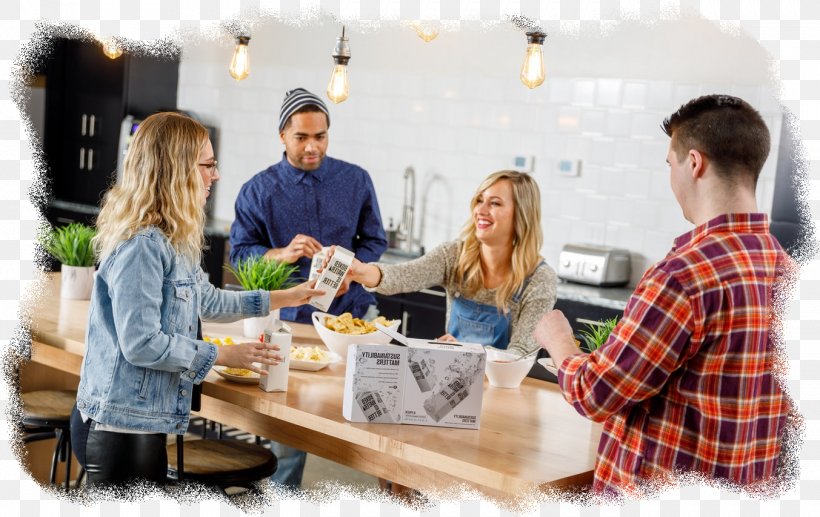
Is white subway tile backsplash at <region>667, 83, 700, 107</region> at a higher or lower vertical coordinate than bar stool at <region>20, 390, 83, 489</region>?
higher

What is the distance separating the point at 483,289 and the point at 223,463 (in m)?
1.07

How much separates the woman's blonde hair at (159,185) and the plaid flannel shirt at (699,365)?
108cm

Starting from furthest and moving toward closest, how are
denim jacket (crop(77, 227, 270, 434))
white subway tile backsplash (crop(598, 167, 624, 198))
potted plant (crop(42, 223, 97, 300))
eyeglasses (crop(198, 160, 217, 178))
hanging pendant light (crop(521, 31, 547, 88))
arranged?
white subway tile backsplash (crop(598, 167, 624, 198)) < potted plant (crop(42, 223, 97, 300)) < hanging pendant light (crop(521, 31, 547, 88)) < eyeglasses (crop(198, 160, 217, 178)) < denim jacket (crop(77, 227, 270, 434))

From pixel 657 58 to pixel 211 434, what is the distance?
3129 millimetres

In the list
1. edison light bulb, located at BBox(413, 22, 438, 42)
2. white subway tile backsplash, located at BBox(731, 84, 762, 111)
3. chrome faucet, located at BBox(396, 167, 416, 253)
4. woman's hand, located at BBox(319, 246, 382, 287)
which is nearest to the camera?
edison light bulb, located at BBox(413, 22, 438, 42)

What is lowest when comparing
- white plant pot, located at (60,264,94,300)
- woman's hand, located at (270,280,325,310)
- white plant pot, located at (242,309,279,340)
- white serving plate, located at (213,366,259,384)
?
white serving plate, located at (213,366,259,384)

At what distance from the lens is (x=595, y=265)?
16.4ft

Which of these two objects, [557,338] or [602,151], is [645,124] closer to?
[602,151]

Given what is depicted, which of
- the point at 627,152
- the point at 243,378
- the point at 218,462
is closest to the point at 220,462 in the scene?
the point at 218,462

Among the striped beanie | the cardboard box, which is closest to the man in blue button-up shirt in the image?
the striped beanie

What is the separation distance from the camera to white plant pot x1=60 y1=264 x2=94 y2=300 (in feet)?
12.1

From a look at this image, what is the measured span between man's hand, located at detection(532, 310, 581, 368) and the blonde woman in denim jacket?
893 millimetres

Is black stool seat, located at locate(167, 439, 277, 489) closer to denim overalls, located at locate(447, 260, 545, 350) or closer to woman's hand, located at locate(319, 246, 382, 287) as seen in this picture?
woman's hand, located at locate(319, 246, 382, 287)

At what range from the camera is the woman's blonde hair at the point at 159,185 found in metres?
2.31
